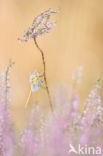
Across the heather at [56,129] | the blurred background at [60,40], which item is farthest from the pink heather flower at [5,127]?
the blurred background at [60,40]

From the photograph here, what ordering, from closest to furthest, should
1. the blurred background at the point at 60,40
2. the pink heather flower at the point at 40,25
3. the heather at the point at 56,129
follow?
the heather at the point at 56,129, the pink heather flower at the point at 40,25, the blurred background at the point at 60,40

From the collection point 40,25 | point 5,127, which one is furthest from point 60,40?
point 5,127

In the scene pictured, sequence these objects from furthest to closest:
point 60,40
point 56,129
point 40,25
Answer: point 60,40, point 40,25, point 56,129

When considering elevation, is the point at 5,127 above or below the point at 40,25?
below

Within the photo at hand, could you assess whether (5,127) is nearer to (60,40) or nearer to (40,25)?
(40,25)

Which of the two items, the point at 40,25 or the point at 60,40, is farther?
the point at 60,40

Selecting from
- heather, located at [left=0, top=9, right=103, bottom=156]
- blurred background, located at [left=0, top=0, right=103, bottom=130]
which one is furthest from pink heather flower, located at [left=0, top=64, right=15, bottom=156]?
blurred background, located at [left=0, top=0, right=103, bottom=130]

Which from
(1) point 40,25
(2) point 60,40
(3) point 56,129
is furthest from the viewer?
(2) point 60,40

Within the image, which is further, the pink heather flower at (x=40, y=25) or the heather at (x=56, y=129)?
the pink heather flower at (x=40, y=25)

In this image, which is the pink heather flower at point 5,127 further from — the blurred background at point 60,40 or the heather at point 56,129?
the blurred background at point 60,40
